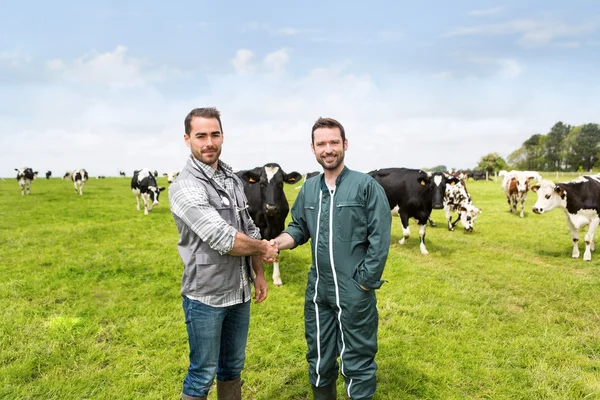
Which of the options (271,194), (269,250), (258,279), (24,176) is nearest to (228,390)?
(258,279)

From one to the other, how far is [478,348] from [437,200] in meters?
6.17

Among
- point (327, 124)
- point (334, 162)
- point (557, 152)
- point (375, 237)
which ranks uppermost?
point (557, 152)

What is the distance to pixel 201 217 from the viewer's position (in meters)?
2.47

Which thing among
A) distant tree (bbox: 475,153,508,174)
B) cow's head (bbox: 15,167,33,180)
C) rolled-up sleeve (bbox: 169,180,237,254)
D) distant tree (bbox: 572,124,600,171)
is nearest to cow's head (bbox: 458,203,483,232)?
rolled-up sleeve (bbox: 169,180,237,254)

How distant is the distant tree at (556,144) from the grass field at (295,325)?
9319 centimetres

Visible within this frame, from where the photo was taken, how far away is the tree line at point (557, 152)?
80.5 meters

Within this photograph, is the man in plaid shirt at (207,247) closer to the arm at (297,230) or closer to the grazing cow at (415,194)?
the arm at (297,230)

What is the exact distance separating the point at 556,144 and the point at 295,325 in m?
104

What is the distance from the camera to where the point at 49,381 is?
393cm

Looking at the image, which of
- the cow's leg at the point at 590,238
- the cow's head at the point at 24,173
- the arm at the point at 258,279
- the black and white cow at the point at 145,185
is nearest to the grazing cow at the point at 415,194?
the cow's leg at the point at 590,238

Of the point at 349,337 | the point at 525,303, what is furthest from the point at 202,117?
the point at 525,303

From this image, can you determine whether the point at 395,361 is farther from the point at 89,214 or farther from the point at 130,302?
the point at 89,214

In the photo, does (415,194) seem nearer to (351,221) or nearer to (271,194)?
(271,194)

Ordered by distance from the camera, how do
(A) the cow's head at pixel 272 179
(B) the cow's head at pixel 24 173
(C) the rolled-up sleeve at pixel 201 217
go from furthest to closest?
1. (B) the cow's head at pixel 24 173
2. (A) the cow's head at pixel 272 179
3. (C) the rolled-up sleeve at pixel 201 217
